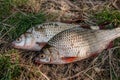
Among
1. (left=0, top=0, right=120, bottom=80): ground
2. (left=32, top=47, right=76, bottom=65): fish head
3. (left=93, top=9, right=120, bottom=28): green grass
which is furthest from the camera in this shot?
(left=93, top=9, right=120, bottom=28): green grass

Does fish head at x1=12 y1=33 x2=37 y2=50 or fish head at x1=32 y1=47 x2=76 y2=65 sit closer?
fish head at x1=32 y1=47 x2=76 y2=65

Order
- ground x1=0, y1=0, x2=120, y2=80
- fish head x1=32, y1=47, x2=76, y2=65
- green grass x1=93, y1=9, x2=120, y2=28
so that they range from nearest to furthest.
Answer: fish head x1=32, y1=47, x2=76, y2=65, ground x1=0, y1=0, x2=120, y2=80, green grass x1=93, y1=9, x2=120, y2=28

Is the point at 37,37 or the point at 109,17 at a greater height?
the point at 109,17

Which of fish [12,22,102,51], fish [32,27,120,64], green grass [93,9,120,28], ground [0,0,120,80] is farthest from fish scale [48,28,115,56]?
green grass [93,9,120,28]

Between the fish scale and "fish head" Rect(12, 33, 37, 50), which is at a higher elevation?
the fish scale

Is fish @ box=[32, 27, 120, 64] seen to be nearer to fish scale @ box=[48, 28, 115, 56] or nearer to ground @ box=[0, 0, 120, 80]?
fish scale @ box=[48, 28, 115, 56]

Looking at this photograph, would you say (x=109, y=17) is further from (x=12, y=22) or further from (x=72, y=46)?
(x=12, y=22)

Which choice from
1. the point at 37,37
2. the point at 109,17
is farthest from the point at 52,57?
the point at 109,17
